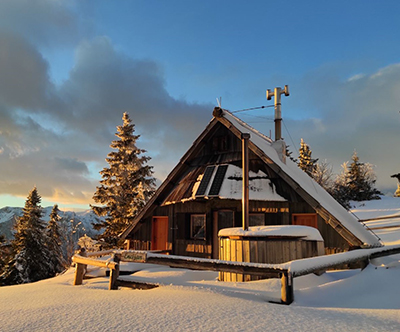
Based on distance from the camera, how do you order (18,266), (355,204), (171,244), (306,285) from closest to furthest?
(306,285) → (171,244) → (18,266) → (355,204)

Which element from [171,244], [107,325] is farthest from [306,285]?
[171,244]

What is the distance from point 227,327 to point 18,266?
2732 centimetres

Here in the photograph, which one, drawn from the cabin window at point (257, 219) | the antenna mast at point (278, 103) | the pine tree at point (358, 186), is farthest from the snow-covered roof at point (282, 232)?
the pine tree at point (358, 186)

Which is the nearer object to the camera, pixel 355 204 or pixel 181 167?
pixel 181 167

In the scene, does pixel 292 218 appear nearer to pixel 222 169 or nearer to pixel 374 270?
pixel 222 169

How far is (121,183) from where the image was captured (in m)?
25.0

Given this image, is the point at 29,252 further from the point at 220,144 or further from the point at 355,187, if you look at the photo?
the point at 355,187

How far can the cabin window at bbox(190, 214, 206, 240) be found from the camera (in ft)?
46.3

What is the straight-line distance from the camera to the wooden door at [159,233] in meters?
16.0

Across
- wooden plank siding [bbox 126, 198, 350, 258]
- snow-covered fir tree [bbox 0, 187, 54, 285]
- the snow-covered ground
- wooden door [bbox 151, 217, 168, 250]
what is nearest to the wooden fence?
wooden plank siding [bbox 126, 198, 350, 258]

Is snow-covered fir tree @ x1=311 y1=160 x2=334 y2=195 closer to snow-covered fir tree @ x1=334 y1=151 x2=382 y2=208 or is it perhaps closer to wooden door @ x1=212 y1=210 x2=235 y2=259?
snow-covered fir tree @ x1=334 y1=151 x2=382 y2=208

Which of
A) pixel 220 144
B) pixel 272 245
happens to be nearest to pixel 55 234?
pixel 220 144

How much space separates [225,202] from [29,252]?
21.3 m

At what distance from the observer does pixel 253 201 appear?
1284 centimetres
